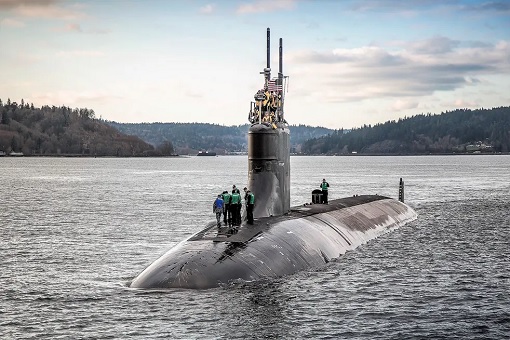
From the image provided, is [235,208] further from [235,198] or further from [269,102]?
[269,102]

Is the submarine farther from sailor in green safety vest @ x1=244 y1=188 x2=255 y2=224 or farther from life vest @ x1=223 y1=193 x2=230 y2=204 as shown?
life vest @ x1=223 y1=193 x2=230 y2=204

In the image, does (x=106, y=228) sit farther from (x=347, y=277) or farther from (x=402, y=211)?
(x=347, y=277)

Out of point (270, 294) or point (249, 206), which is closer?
point (270, 294)

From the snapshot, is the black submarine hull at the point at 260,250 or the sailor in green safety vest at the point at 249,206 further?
the sailor in green safety vest at the point at 249,206

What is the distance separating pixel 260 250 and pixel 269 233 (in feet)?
6.53

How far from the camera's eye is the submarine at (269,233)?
23.2 meters

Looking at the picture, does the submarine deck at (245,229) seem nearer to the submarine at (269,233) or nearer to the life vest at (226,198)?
the submarine at (269,233)

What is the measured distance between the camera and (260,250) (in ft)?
81.8

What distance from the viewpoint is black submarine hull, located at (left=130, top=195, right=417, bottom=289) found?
75.2 feet

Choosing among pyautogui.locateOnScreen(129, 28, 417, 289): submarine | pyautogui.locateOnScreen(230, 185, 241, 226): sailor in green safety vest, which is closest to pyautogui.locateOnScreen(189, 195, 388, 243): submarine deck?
pyautogui.locateOnScreen(129, 28, 417, 289): submarine

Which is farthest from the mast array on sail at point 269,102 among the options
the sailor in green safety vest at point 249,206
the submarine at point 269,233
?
the sailor in green safety vest at point 249,206

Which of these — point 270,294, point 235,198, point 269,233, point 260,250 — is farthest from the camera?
point 235,198

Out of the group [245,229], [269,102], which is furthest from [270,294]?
[269,102]

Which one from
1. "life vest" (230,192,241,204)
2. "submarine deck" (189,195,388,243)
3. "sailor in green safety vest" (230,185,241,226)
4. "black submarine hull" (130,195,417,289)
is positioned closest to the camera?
"black submarine hull" (130,195,417,289)
